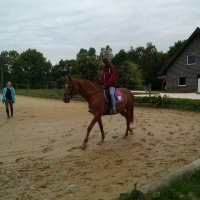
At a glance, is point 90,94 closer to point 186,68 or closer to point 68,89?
point 68,89

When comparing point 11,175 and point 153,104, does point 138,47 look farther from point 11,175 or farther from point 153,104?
point 11,175

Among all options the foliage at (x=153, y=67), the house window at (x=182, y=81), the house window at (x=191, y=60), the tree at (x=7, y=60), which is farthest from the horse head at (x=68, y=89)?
the tree at (x=7, y=60)

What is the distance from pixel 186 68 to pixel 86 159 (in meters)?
35.4

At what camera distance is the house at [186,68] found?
40525 millimetres

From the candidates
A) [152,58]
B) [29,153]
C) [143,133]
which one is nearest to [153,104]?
[143,133]

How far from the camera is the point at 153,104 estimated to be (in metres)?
24.4

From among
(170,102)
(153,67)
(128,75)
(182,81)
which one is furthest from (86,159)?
(153,67)

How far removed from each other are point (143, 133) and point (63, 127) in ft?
11.7

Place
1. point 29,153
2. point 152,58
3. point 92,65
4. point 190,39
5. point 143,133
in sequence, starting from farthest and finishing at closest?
1. point 152,58
2. point 92,65
3. point 190,39
4. point 143,133
5. point 29,153

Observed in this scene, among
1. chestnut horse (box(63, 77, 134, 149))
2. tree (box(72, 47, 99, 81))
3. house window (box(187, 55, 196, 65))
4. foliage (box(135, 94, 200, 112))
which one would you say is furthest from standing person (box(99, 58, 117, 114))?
tree (box(72, 47, 99, 81))

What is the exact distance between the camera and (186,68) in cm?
Result: 4181

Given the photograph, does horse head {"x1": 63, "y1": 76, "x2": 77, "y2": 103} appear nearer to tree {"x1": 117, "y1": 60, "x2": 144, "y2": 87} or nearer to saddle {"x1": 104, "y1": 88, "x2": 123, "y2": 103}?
saddle {"x1": 104, "y1": 88, "x2": 123, "y2": 103}

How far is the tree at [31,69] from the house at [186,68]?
54959mm

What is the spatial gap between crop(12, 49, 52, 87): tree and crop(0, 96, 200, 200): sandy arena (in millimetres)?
81551
